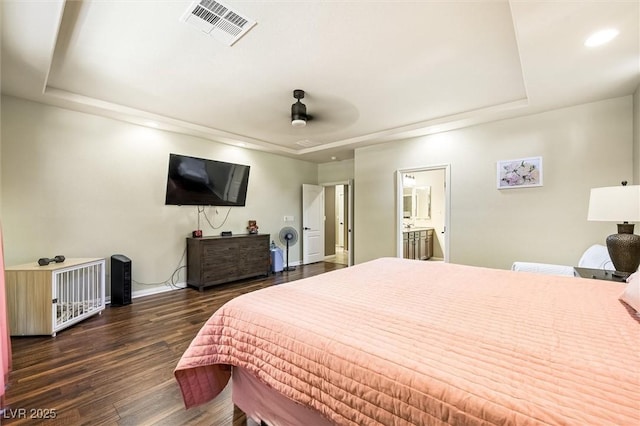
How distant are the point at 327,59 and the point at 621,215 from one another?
2685mm

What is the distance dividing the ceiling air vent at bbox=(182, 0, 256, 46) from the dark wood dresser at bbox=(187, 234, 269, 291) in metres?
3.04

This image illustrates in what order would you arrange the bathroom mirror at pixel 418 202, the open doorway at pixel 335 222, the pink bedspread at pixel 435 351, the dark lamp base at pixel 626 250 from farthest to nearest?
1. the open doorway at pixel 335 222
2. the bathroom mirror at pixel 418 202
3. the dark lamp base at pixel 626 250
4. the pink bedspread at pixel 435 351

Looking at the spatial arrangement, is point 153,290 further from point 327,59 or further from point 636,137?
point 636,137

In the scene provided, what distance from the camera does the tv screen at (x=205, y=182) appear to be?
4.31 m

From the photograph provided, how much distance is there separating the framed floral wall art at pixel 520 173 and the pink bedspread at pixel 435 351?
222 cm

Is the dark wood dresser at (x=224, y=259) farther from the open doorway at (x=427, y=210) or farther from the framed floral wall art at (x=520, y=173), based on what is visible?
the framed floral wall art at (x=520, y=173)

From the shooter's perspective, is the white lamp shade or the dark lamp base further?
the dark lamp base

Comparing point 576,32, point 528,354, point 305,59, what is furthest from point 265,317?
point 576,32

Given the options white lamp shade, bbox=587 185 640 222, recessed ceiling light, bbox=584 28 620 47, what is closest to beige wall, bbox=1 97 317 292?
recessed ceiling light, bbox=584 28 620 47

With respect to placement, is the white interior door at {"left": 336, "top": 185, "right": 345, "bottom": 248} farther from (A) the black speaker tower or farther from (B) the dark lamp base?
(B) the dark lamp base

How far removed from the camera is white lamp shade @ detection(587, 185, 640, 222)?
2.06 m

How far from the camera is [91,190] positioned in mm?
3619

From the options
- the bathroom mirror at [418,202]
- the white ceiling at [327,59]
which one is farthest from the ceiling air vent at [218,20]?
the bathroom mirror at [418,202]

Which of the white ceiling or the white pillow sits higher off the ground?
the white ceiling
